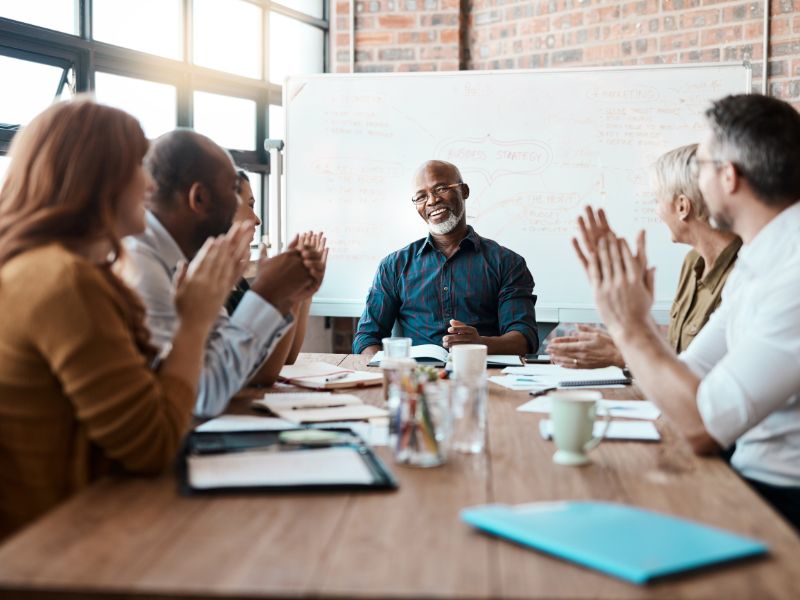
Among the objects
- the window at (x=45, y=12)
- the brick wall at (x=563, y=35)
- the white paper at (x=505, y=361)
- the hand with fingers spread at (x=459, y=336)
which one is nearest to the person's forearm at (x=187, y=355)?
the white paper at (x=505, y=361)

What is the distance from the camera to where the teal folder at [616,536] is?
85 cm

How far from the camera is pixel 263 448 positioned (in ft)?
4.25

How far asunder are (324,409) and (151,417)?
535 millimetres

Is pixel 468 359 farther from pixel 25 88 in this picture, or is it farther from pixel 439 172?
pixel 25 88

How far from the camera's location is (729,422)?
1.35m

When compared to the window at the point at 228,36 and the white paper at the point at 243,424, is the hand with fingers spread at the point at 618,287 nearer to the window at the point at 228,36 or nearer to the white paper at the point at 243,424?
the white paper at the point at 243,424

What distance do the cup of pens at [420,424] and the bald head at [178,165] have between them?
771mm

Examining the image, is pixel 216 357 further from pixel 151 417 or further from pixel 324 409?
pixel 151 417

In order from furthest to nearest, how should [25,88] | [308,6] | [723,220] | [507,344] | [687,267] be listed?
1. [308,6]
2. [25,88]
3. [507,344]
4. [687,267]
5. [723,220]

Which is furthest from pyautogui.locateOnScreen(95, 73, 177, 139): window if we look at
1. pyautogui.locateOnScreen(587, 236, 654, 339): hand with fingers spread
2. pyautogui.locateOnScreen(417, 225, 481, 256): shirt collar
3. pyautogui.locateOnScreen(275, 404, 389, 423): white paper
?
pyautogui.locateOnScreen(587, 236, 654, 339): hand with fingers spread

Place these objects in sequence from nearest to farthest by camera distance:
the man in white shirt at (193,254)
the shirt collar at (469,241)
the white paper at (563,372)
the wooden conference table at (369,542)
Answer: the wooden conference table at (369,542) < the man in white shirt at (193,254) < the white paper at (563,372) < the shirt collar at (469,241)

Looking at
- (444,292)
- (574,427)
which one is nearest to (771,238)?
(574,427)

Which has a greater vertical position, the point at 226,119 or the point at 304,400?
the point at 226,119

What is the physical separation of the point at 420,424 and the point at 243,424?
378mm
